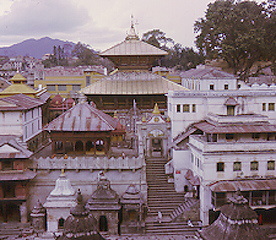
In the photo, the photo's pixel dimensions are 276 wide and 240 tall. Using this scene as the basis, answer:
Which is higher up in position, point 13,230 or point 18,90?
point 18,90

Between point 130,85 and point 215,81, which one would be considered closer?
point 130,85

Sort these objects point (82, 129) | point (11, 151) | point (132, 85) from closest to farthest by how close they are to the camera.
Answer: point (11, 151) < point (82, 129) < point (132, 85)

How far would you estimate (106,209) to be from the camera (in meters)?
24.3

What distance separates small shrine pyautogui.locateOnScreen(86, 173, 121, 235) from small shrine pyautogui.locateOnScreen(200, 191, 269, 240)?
14.2 meters

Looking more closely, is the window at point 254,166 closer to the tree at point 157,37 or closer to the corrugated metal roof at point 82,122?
the corrugated metal roof at point 82,122

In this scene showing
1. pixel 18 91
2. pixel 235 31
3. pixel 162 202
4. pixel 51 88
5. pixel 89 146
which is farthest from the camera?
pixel 51 88

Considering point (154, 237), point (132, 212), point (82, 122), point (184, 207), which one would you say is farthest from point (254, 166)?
point (82, 122)

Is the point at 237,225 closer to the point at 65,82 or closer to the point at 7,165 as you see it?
the point at 7,165

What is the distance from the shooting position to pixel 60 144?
3156cm

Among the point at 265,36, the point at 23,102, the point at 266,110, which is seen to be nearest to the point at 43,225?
the point at 23,102

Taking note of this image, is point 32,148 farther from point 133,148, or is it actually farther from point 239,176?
point 239,176

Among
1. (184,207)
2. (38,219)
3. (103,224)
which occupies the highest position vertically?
(184,207)

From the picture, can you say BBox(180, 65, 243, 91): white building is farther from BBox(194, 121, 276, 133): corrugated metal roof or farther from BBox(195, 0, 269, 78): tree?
BBox(194, 121, 276, 133): corrugated metal roof

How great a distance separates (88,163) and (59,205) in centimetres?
373
